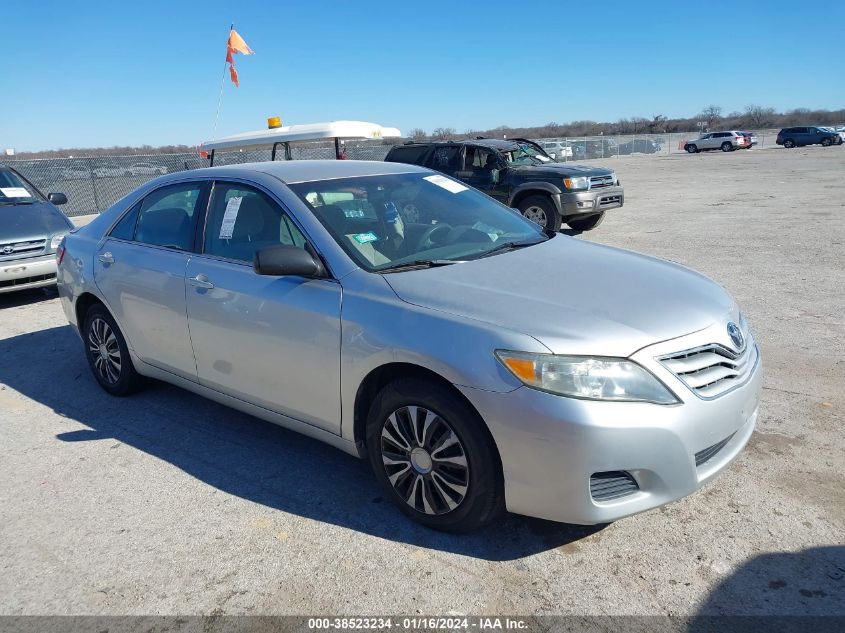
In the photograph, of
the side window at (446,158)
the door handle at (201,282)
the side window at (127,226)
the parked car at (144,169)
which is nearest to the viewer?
the door handle at (201,282)

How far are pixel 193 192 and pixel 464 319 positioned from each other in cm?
235

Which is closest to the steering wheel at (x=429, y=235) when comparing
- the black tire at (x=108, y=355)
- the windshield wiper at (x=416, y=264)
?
the windshield wiper at (x=416, y=264)

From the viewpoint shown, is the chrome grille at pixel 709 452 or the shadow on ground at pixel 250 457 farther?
the shadow on ground at pixel 250 457

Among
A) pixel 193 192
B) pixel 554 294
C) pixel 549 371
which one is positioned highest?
pixel 193 192

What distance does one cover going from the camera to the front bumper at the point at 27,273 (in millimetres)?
7949

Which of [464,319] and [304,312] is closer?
[464,319]

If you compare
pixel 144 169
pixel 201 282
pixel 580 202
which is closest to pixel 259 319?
pixel 201 282

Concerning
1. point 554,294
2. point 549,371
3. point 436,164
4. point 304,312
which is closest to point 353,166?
point 304,312

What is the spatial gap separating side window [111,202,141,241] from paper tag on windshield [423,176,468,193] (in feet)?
6.81

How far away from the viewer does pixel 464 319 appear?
292 centimetres

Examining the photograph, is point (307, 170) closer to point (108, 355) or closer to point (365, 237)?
point (365, 237)

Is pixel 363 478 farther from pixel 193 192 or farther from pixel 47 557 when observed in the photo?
pixel 193 192

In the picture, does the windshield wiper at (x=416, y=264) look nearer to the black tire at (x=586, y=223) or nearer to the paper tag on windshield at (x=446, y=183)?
the paper tag on windshield at (x=446, y=183)

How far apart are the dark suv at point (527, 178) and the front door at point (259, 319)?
23.6 ft
